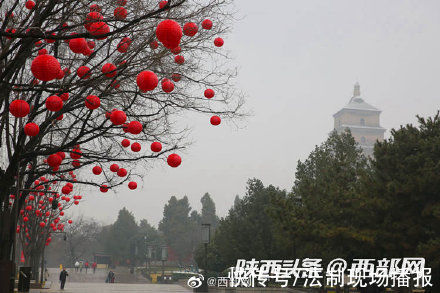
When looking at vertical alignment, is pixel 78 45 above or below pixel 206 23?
below

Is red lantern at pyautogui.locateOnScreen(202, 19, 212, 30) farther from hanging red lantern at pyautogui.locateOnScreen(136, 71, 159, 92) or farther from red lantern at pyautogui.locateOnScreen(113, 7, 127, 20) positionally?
hanging red lantern at pyautogui.locateOnScreen(136, 71, 159, 92)

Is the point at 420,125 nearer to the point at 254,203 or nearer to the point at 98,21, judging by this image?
the point at 254,203

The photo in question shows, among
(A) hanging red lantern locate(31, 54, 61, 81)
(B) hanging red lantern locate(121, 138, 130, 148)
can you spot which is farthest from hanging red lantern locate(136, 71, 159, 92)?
(B) hanging red lantern locate(121, 138, 130, 148)

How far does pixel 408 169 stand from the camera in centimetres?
2164

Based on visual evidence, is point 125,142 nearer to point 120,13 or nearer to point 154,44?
point 154,44

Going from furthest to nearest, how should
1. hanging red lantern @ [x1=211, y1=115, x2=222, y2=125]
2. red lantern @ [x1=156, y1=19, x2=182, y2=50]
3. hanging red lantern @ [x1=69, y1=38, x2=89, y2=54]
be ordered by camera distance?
hanging red lantern @ [x1=211, y1=115, x2=222, y2=125] < hanging red lantern @ [x1=69, y1=38, x2=89, y2=54] < red lantern @ [x1=156, y1=19, x2=182, y2=50]

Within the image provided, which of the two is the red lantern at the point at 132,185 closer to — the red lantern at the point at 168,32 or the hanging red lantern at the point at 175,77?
the hanging red lantern at the point at 175,77

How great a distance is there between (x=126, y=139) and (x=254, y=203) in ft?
82.0

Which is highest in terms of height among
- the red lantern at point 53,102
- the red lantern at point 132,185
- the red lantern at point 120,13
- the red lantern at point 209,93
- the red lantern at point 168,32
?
the red lantern at point 120,13

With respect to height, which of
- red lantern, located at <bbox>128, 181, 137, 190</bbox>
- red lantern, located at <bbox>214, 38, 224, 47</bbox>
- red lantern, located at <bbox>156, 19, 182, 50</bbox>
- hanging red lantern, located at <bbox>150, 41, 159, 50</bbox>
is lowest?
red lantern, located at <bbox>128, 181, 137, 190</bbox>

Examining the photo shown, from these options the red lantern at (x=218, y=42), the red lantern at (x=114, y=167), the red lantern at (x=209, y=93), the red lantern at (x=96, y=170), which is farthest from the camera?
the red lantern at (x=96, y=170)

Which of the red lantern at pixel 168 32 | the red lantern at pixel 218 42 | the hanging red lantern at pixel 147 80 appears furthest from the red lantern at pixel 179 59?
the red lantern at pixel 168 32

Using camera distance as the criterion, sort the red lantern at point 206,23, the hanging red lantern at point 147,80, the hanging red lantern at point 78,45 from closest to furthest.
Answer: the hanging red lantern at point 147,80
the hanging red lantern at point 78,45
the red lantern at point 206,23

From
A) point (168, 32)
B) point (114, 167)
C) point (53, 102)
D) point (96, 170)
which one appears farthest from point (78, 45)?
point (96, 170)
